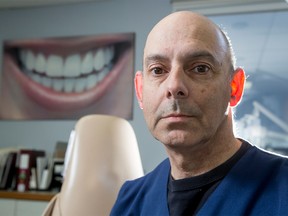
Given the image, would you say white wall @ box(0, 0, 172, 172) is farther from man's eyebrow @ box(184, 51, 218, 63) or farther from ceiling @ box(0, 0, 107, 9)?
man's eyebrow @ box(184, 51, 218, 63)

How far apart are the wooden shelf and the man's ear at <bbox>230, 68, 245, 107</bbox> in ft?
6.43

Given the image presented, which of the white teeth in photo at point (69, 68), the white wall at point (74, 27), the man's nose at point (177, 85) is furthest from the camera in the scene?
the white teeth in photo at point (69, 68)

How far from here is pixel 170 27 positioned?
3.01 ft

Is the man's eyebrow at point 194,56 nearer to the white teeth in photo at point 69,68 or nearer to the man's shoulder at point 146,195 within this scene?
the man's shoulder at point 146,195

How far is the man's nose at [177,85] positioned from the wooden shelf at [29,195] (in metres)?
2.00

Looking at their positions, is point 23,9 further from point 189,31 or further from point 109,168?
point 189,31

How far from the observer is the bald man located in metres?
0.85

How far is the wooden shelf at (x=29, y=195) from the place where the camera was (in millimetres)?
2625

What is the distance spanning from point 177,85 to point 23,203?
2204 mm

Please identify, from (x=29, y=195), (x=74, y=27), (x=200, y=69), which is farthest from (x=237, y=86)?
(x=74, y=27)

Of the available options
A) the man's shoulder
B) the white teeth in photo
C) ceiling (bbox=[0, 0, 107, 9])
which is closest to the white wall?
ceiling (bbox=[0, 0, 107, 9])

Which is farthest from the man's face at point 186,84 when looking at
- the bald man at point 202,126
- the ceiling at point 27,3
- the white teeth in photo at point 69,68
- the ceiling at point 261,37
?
the ceiling at point 27,3

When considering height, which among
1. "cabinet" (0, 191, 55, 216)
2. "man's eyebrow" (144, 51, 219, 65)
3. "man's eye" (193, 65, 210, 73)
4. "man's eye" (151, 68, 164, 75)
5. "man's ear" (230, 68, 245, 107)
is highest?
"man's eyebrow" (144, 51, 219, 65)

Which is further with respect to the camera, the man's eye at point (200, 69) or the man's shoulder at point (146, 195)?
the man's shoulder at point (146, 195)
